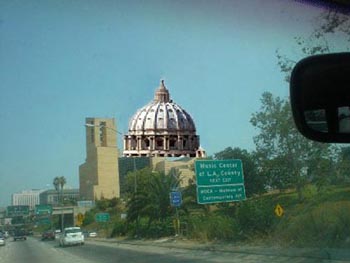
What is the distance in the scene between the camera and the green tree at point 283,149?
12.3 metres

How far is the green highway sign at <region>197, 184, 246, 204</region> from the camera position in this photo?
19.8m

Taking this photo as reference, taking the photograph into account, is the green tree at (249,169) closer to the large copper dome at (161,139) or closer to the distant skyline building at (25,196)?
the large copper dome at (161,139)

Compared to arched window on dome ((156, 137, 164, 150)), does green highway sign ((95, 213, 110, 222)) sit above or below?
below

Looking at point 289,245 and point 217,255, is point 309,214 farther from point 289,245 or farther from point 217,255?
point 217,255

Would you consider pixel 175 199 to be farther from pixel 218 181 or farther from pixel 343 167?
pixel 343 167

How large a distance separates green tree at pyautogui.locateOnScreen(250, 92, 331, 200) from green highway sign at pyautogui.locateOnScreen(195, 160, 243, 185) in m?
0.82

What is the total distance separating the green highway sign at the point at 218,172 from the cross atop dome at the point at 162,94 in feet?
26.6

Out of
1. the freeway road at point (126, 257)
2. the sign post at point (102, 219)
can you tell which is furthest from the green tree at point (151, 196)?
the freeway road at point (126, 257)

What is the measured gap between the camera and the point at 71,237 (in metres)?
15.2

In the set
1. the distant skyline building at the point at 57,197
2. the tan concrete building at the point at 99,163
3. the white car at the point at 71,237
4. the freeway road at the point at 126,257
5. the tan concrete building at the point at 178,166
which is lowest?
the freeway road at the point at 126,257

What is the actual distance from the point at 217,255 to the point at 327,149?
12.3ft

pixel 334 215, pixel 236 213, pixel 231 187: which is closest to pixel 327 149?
pixel 334 215

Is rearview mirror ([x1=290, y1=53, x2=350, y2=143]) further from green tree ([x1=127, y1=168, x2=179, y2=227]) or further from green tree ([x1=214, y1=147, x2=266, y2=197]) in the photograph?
green tree ([x1=127, y1=168, x2=179, y2=227])

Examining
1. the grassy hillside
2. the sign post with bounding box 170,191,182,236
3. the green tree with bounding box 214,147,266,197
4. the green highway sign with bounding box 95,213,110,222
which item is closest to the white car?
the grassy hillside
